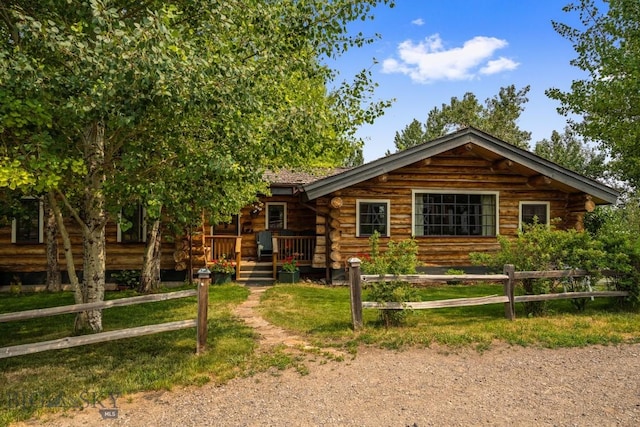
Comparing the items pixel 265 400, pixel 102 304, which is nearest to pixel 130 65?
pixel 102 304

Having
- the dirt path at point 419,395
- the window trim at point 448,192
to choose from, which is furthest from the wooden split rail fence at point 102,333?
the window trim at point 448,192

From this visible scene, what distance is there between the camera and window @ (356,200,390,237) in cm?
1332

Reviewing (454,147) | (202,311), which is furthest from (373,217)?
(202,311)

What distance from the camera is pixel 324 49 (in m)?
7.96

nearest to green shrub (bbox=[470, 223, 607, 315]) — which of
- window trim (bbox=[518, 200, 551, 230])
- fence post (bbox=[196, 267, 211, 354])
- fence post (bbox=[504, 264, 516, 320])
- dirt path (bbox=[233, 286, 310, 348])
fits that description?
fence post (bbox=[504, 264, 516, 320])

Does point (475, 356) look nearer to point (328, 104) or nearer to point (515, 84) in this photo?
point (328, 104)

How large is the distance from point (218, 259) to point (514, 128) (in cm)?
3872

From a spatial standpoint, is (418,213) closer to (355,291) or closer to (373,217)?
(373,217)

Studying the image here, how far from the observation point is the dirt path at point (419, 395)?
13.4ft

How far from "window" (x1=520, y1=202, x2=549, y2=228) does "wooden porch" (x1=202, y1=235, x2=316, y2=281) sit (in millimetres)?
7674

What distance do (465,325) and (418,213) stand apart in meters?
6.48

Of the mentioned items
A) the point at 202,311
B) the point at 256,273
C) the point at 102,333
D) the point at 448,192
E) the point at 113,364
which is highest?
the point at 448,192

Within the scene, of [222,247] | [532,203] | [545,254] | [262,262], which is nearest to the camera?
[545,254]

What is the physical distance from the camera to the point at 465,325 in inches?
299
